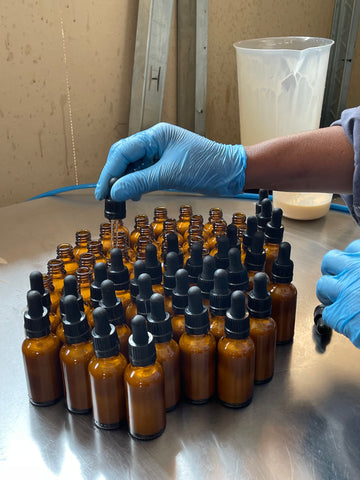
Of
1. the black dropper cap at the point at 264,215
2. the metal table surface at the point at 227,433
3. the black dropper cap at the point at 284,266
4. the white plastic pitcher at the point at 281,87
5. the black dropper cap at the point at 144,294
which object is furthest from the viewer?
the white plastic pitcher at the point at 281,87

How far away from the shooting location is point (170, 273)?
0.86m

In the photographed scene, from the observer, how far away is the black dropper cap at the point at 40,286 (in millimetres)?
820

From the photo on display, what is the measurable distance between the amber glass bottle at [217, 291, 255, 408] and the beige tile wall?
1.41 m

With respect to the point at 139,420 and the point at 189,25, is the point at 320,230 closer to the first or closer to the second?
the point at 139,420

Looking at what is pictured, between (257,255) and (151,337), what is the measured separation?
350mm

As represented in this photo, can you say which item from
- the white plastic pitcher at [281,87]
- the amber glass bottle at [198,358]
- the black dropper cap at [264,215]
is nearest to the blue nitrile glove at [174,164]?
the black dropper cap at [264,215]

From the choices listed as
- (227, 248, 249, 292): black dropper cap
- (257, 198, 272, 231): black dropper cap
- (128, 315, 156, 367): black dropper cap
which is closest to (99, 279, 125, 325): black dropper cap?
(128, 315, 156, 367): black dropper cap

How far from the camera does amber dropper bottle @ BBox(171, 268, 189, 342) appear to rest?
793mm

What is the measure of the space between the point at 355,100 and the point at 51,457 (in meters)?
3.49

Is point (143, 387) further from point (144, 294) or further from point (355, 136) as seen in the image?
point (355, 136)

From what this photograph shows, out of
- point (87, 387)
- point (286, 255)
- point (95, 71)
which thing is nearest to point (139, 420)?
point (87, 387)

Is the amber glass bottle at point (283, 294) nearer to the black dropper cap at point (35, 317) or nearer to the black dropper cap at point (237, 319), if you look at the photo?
the black dropper cap at point (237, 319)

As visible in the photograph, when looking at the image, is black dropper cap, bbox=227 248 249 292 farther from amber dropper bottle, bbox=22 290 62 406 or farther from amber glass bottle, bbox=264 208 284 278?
amber dropper bottle, bbox=22 290 62 406

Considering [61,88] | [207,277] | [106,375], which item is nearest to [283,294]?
[207,277]
